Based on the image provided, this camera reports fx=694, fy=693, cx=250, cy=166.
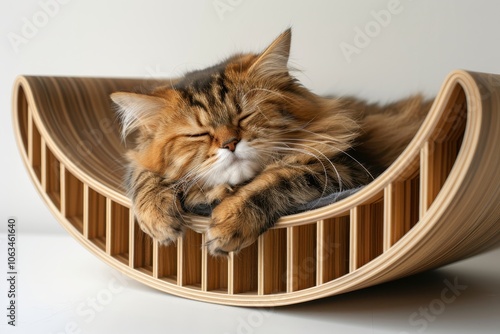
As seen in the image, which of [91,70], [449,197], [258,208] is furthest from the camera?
[91,70]

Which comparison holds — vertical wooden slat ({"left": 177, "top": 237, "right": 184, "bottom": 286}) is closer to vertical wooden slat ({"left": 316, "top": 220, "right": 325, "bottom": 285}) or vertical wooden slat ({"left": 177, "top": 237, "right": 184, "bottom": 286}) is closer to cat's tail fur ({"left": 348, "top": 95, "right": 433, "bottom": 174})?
vertical wooden slat ({"left": 316, "top": 220, "right": 325, "bottom": 285})

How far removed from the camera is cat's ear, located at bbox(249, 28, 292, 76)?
1.76m

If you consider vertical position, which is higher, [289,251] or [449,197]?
[449,197]

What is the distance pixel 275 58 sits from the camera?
1791 millimetres

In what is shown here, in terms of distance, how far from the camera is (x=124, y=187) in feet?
6.57

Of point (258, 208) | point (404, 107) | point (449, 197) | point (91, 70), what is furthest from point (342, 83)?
point (449, 197)

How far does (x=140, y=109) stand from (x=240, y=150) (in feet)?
1.10

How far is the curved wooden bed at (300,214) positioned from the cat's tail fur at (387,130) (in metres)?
0.22

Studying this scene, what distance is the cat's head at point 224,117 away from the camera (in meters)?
Result: 1.73

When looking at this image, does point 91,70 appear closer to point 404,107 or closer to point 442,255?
point 404,107

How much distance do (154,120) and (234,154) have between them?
304 mm

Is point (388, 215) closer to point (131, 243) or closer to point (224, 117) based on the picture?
point (224, 117)

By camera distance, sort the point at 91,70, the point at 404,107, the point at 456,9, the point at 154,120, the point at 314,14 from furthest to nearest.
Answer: the point at 91,70, the point at 314,14, the point at 456,9, the point at 404,107, the point at 154,120

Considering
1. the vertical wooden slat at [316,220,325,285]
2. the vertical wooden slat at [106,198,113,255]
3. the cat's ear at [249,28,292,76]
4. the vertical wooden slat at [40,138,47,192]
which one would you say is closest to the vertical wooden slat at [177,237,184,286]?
the vertical wooden slat at [106,198,113,255]
